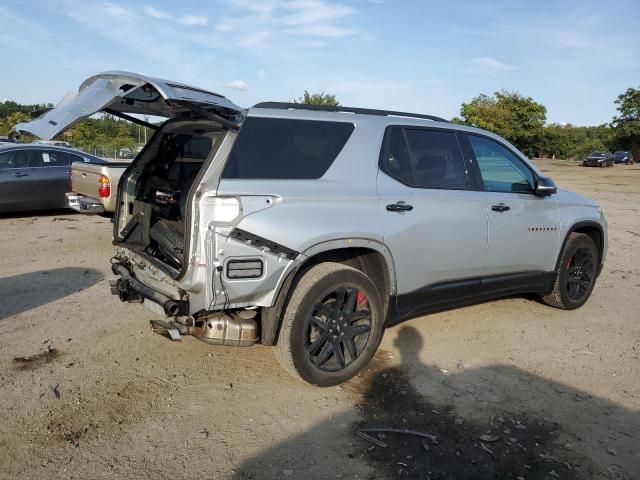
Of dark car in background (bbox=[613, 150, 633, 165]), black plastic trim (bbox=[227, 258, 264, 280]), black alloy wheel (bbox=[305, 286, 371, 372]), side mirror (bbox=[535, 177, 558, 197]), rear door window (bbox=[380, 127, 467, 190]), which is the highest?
dark car in background (bbox=[613, 150, 633, 165])

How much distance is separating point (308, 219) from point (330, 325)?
2.66ft

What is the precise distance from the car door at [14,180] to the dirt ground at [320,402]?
604cm

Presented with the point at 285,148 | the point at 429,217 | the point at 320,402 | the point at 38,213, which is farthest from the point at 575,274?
the point at 38,213

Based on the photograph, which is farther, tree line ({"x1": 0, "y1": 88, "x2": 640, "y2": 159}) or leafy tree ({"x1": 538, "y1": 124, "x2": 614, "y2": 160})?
leafy tree ({"x1": 538, "y1": 124, "x2": 614, "y2": 160})

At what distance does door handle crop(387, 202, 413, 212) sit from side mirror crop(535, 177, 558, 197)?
67.1 inches

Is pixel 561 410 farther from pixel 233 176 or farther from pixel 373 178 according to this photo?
pixel 233 176

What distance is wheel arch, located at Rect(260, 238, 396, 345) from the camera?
3.44 metres

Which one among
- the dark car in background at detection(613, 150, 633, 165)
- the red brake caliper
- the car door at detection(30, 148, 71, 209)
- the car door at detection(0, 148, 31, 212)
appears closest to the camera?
the red brake caliper

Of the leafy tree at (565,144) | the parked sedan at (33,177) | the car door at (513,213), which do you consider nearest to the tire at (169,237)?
the car door at (513,213)

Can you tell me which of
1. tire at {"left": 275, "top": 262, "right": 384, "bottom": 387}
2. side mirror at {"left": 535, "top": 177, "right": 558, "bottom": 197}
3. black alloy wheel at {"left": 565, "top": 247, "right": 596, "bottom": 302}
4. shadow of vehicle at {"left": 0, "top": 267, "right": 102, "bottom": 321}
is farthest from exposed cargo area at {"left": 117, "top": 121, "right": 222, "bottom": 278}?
black alloy wheel at {"left": 565, "top": 247, "right": 596, "bottom": 302}

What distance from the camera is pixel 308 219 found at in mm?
3463

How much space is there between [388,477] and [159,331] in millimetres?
1749

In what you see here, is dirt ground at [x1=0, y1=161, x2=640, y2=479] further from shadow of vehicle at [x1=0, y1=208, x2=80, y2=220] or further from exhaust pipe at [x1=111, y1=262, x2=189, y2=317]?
shadow of vehicle at [x1=0, y1=208, x2=80, y2=220]

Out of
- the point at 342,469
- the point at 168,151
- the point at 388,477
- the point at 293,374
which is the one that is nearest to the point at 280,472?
the point at 342,469
